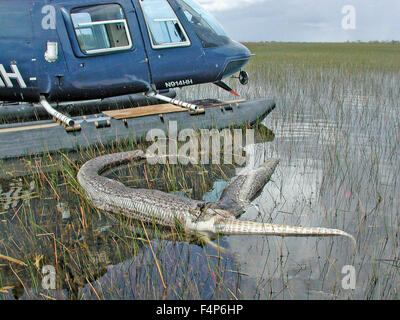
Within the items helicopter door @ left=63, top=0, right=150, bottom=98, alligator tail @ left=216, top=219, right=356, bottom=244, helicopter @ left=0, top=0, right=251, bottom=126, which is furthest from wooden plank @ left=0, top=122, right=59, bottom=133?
alligator tail @ left=216, top=219, right=356, bottom=244

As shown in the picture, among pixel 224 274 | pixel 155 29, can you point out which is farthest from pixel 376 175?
pixel 155 29

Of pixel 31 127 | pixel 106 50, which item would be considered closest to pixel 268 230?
pixel 31 127

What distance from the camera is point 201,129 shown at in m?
7.11

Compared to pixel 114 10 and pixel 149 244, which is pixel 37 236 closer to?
pixel 149 244

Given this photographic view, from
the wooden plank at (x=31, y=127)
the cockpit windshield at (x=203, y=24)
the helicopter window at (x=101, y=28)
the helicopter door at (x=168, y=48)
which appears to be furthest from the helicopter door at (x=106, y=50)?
the cockpit windshield at (x=203, y=24)

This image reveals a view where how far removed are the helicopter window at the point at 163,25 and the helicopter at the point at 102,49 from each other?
2cm

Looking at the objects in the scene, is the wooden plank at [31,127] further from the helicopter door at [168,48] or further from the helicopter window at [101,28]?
the helicopter door at [168,48]

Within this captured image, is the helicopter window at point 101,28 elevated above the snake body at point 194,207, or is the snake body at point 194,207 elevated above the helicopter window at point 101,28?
the helicopter window at point 101,28

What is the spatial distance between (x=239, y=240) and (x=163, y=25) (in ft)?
16.9

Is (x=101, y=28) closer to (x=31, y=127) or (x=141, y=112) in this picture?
(x=141, y=112)

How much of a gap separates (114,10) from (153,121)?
7.13 feet

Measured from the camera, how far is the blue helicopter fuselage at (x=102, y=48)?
648 cm

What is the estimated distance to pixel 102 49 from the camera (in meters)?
6.93

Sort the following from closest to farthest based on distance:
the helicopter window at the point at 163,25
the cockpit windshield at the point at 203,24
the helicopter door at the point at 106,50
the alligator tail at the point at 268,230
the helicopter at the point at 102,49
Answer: the alligator tail at the point at 268,230 → the helicopter at the point at 102,49 → the helicopter door at the point at 106,50 → the helicopter window at the point at 163,25 → the cockpit windshield at the point at 203,24
